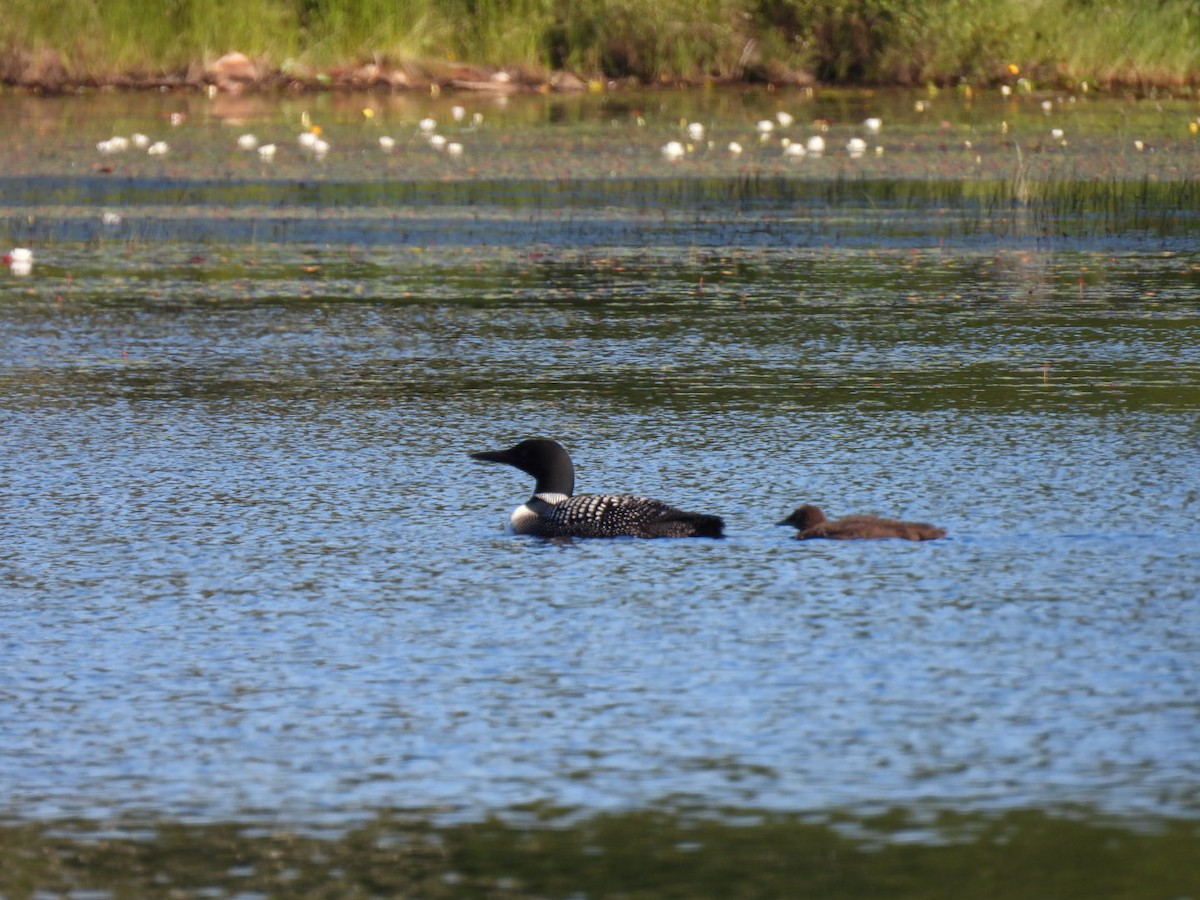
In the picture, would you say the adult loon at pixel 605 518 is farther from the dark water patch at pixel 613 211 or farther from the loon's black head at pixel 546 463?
the dark water patch at pixel 613 211

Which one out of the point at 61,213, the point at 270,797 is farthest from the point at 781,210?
the point at 270,797

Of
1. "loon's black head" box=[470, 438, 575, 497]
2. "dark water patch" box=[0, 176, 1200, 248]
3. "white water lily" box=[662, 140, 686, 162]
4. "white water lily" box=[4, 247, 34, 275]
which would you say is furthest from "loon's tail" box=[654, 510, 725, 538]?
"white water lily" box=[662, 140, 686, 162]

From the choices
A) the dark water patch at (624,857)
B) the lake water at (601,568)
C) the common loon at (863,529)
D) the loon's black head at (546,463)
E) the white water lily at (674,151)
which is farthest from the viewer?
the white water lily at (674,151)

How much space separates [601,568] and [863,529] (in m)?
0.82

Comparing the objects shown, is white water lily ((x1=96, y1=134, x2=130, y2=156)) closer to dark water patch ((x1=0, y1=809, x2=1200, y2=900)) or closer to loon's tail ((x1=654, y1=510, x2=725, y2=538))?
loon's tail ((x1=654, y1=510, x2=725, y2=538))

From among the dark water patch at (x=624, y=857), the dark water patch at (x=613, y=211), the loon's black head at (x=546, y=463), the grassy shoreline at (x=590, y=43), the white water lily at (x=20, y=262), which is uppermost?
the grassy shoreline at (x=590, y=43)

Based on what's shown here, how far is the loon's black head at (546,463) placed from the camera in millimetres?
7824

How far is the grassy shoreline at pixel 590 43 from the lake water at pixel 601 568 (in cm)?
1370

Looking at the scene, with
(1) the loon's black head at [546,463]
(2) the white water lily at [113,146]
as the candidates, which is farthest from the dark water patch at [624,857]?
(2) the white water lily at [113,146]

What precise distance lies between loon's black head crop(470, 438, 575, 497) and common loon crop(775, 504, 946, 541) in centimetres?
93

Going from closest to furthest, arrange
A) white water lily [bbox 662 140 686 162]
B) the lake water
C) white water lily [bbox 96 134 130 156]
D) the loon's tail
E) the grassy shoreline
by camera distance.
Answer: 1. the lake water
2. the loon's tail
3. white water lily [bbox 662 140 686 162]
4. white water lily [bbox 96 134 130 156]
5. the grassy shoreline

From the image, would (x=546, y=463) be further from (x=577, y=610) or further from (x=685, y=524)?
(x=577, y=610)

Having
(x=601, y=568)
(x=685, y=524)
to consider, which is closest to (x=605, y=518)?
(x=685, y=524)

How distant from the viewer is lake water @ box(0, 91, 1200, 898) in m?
4.66
